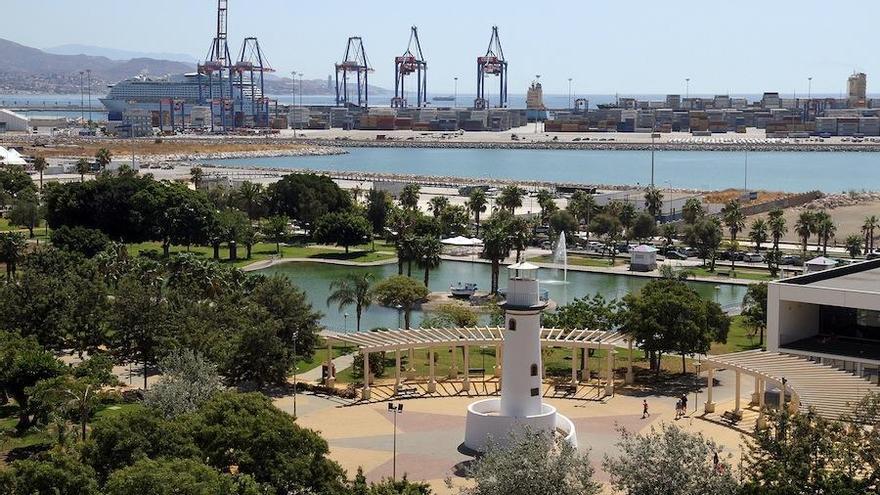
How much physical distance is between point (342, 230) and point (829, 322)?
95.7 ft

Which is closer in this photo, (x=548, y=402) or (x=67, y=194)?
(x=548, y=402)

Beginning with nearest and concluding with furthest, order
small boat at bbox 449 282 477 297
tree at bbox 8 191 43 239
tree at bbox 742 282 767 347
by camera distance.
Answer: tree at bbox 742 282 767 347, small boat at bbox 449 282 477 297, tree at bbox 8 191 43 239

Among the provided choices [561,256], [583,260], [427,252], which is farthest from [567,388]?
[583,260]

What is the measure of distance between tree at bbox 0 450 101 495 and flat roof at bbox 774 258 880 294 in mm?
16045

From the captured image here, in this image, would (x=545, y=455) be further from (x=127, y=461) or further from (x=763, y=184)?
(x=763, y=184)

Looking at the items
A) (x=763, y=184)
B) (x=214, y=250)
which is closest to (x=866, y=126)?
(x=763, y=184)

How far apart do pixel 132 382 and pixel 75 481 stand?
11546 millimetres

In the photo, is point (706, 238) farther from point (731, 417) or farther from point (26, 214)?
point (26, 214)

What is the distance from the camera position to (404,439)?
75.7 ft

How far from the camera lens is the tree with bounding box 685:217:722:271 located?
5072cm

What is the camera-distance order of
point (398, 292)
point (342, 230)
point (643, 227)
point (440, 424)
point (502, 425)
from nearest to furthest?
point (502, 425)
point (440, 424)
point (398, 292)
point (342, 230)
point (643, 227)

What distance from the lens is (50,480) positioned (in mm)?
16000

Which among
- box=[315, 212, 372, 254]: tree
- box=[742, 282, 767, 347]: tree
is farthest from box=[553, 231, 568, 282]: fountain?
box=[742, 282, 767, 347]: tree

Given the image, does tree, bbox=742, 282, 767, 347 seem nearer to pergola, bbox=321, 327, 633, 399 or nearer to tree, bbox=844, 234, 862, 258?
pergola, bbox=321, 327, 633, 399
